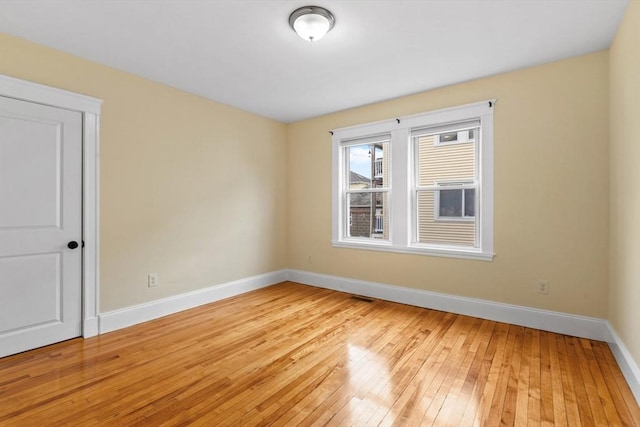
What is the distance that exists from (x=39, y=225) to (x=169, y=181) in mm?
1251

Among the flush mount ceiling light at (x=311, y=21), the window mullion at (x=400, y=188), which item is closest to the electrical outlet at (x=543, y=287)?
the window mullion at (x=400, y=188)

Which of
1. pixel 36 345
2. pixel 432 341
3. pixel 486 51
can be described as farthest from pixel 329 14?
pixel 36 345

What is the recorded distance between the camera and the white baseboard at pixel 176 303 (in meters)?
3.10

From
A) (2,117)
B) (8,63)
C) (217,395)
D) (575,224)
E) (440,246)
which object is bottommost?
(217,395)

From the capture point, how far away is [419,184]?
13.1 feet

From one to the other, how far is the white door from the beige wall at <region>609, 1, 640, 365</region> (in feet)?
15.0

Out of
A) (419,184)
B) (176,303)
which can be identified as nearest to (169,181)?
(176,303)

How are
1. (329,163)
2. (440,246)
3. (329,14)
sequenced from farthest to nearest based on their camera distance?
(329,163) < (440,246) < (329,14)

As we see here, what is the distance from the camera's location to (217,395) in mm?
2010

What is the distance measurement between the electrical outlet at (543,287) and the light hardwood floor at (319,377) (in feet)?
1.37

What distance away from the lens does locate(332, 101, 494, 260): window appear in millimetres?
3484

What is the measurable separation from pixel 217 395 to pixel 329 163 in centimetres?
349

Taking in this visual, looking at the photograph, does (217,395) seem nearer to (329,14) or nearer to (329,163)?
(329,14)

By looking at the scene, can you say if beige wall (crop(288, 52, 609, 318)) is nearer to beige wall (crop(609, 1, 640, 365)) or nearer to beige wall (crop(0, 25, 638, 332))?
beige wall (crop(0, 25, 638, 332))
